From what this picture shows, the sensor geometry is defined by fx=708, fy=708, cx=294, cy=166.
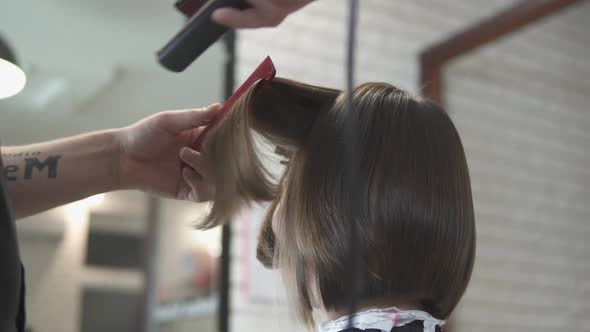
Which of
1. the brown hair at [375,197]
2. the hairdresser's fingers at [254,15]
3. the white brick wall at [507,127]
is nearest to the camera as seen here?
the hairdresser's fingers at [254,15]

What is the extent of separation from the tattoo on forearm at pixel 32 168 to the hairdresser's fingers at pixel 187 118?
160 mm

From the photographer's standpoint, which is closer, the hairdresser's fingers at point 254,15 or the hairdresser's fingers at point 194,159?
the hairdresser's fingers at point 254,15

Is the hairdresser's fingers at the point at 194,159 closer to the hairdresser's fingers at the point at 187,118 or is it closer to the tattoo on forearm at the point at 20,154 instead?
the hairdresser's fingers at the point at 187,118

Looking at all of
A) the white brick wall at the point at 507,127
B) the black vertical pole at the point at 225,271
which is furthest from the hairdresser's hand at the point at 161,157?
the white brick wall at the point at 507,127

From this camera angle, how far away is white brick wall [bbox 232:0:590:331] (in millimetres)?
2188

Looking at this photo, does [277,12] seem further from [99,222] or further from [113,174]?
[99,222]

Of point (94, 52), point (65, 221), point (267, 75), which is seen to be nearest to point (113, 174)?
point (267, 75)

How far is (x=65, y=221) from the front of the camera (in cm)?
148

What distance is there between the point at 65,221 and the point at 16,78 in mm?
328

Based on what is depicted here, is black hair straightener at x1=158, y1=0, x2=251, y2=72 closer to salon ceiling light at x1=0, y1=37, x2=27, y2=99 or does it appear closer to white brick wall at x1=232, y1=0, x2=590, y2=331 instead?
salon ceiling light at x1=0, y1=37, x2=27, y2=99

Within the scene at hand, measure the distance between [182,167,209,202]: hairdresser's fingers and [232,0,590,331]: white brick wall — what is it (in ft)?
Answer: 3.59

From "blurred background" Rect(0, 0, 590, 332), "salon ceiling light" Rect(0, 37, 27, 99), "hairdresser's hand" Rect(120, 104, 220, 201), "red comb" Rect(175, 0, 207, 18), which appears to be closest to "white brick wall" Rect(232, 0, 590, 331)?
"blurred background" Rect(0, 0, 590, 332)

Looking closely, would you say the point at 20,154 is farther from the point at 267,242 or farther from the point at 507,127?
the point at 507,127

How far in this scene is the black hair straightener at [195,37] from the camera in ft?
1.84
